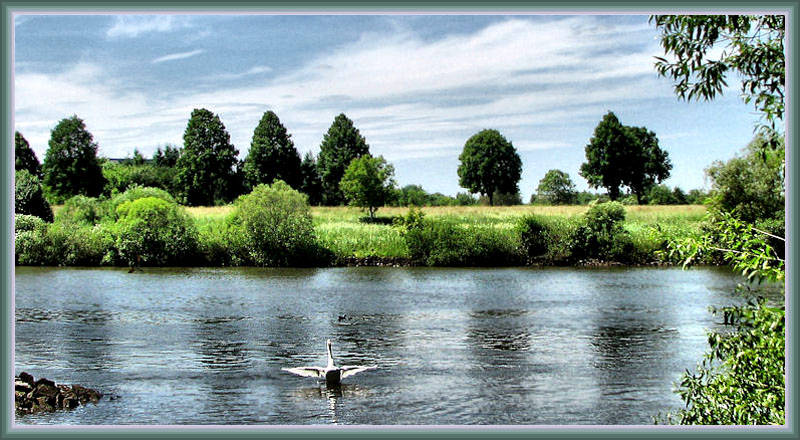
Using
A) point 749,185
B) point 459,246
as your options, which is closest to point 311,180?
point 459,246

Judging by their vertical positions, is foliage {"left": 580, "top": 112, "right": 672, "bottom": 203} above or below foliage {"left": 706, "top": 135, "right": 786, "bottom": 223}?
above

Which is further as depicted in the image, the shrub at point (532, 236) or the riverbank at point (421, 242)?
the shrub at point (532, 236)

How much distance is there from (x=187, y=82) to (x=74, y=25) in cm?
966

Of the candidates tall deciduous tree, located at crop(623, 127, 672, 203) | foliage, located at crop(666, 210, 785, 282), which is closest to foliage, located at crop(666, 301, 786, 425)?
foliage, located at crop(666, 210, 785, 282)

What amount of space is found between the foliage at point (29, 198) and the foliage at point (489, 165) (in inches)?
1265

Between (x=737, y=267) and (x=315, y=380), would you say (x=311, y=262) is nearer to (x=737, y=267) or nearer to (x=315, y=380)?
(x=315, y=380)

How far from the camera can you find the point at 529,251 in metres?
47.9

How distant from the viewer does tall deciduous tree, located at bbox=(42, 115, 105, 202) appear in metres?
47.9

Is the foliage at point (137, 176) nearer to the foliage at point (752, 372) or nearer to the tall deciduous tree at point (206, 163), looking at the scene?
the tall deciduous tree at point (206, 163)

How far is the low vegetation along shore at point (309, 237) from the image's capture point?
45750 millimetres

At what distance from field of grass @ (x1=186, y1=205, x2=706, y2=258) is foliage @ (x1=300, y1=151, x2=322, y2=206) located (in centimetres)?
1412

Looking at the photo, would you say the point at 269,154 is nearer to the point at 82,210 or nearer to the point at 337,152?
the point at 337,152

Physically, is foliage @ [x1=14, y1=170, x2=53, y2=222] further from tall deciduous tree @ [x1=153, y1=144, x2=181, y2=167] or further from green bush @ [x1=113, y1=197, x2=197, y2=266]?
tall deciduous tree @ [x1=153, y1=144, x2=181, y2=167]

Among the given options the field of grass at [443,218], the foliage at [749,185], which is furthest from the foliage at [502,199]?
the foliage at [749,185]
